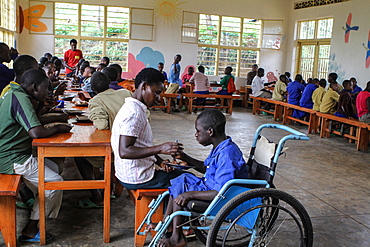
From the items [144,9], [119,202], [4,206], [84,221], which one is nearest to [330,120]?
[119,202]

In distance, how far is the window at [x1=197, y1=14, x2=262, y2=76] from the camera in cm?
1283

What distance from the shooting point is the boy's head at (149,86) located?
234 cm

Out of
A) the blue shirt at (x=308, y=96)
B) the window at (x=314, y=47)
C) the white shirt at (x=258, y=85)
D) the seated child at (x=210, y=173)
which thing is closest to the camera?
the seated child at (x=210, y=173)

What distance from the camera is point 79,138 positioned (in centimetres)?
259

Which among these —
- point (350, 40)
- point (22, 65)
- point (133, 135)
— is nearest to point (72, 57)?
point (22, 65)

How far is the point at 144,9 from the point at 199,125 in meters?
10.3

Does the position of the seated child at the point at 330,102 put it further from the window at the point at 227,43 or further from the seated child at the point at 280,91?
the window at the point at 227,43

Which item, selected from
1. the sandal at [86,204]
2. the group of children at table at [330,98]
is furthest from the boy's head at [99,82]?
the group of children at table at [330,98]

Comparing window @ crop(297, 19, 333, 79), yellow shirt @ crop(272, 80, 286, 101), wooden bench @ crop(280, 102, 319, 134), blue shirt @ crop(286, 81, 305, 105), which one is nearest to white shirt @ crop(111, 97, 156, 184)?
wooden bench @ crop(280, 102, 319, 134)

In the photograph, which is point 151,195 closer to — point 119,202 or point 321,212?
point 119,202

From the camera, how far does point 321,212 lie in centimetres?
342

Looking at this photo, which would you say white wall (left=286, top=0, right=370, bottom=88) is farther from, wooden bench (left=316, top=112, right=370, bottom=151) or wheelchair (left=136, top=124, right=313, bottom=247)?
wheelchair (left=136, top=124, right=313, bottom=247)

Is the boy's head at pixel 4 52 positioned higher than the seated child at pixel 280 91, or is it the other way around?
the boy's head at pixel 4 52

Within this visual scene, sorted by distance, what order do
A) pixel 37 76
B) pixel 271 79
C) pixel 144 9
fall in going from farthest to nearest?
pixel 271 79 → pixel 144 9 → pixel 37 76
